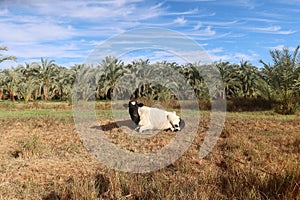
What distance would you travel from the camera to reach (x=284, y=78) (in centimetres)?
1688

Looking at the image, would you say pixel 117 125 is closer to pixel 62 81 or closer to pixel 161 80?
pixel 161 80

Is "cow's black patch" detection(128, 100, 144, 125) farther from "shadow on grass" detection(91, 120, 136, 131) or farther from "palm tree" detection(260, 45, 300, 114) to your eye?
"palm tree" detection(260, 45, 300, 114)

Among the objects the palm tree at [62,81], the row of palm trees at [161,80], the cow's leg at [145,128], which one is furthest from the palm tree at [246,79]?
the cow's leg at [145,128]

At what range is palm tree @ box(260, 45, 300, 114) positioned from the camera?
1633 cm

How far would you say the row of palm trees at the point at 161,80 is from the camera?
1725 centimetres

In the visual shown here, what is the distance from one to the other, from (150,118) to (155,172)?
12.9 feet

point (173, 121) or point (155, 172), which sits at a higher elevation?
point (173, 121)

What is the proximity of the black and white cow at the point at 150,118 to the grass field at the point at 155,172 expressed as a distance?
17.0 inches

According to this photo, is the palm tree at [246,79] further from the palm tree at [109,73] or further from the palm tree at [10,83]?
the palm tree at [10,83]

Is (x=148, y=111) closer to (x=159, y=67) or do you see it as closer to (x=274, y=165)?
(x=274, y=165)

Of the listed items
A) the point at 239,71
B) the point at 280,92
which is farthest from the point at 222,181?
the point at 239,71

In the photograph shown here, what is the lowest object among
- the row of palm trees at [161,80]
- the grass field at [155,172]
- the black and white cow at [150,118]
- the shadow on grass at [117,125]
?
the grass field at [155,172]

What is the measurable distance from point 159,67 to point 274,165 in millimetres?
14570

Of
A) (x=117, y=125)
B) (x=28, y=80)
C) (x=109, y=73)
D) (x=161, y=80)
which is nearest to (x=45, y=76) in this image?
(x=28, y=80)
